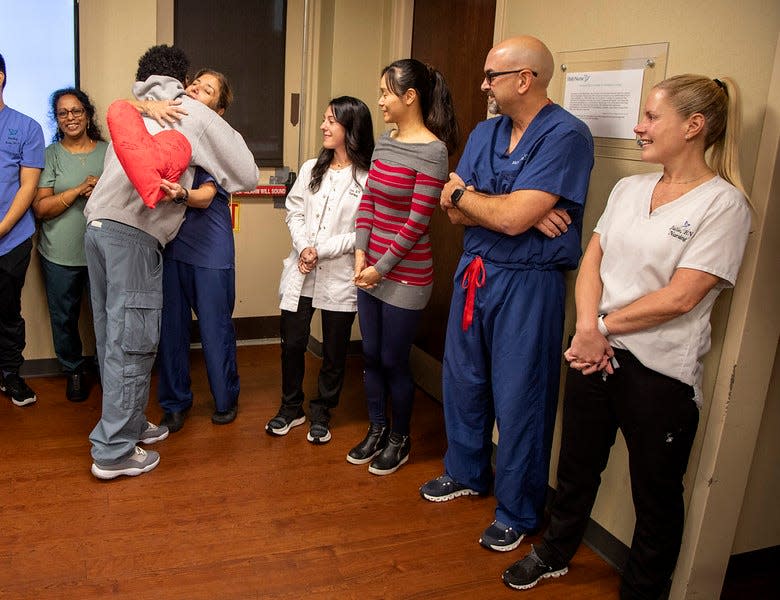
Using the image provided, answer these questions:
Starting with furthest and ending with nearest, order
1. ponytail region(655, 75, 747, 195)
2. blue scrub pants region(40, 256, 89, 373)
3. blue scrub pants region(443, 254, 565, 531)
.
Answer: blue scrub pants region(40, 256, 89, 373), blue scrub pants region(443, 254, 565, 531), ponytail region(655, 75, 747, 195)

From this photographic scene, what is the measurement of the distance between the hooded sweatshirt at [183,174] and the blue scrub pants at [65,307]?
0.88 metres

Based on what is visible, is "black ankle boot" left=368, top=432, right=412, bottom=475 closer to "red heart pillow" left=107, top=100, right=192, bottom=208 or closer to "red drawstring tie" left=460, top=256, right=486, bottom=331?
"red drawstring tie" left=460, top=256, right=486, bottom=331

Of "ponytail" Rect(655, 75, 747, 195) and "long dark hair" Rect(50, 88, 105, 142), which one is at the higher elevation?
"ponytail" Rect(655, 75, 747, 195)

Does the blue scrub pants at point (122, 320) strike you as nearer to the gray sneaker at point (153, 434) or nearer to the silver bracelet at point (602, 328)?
the gray sneaker at point (153, 434)

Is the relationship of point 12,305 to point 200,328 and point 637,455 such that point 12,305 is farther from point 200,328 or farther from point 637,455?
point 637,455

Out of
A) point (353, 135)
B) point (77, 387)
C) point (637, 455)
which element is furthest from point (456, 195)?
point (77, 387)

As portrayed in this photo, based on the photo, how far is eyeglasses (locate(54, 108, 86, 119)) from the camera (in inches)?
131

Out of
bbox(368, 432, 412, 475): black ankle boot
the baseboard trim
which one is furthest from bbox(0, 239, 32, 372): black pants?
bbox(368, 432, 412, 475): black ankle boot

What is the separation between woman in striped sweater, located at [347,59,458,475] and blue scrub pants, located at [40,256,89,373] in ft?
4.79

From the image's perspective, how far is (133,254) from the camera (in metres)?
2.62

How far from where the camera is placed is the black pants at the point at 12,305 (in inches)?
128

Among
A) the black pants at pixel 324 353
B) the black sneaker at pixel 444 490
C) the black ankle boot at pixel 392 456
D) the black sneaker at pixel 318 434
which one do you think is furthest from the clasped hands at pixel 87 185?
the black sneaker at pixel 444 490

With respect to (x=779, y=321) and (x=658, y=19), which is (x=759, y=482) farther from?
(x=658, y=19)

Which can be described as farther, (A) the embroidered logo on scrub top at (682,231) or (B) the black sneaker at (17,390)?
(B) the black sneaker at (17,390)
